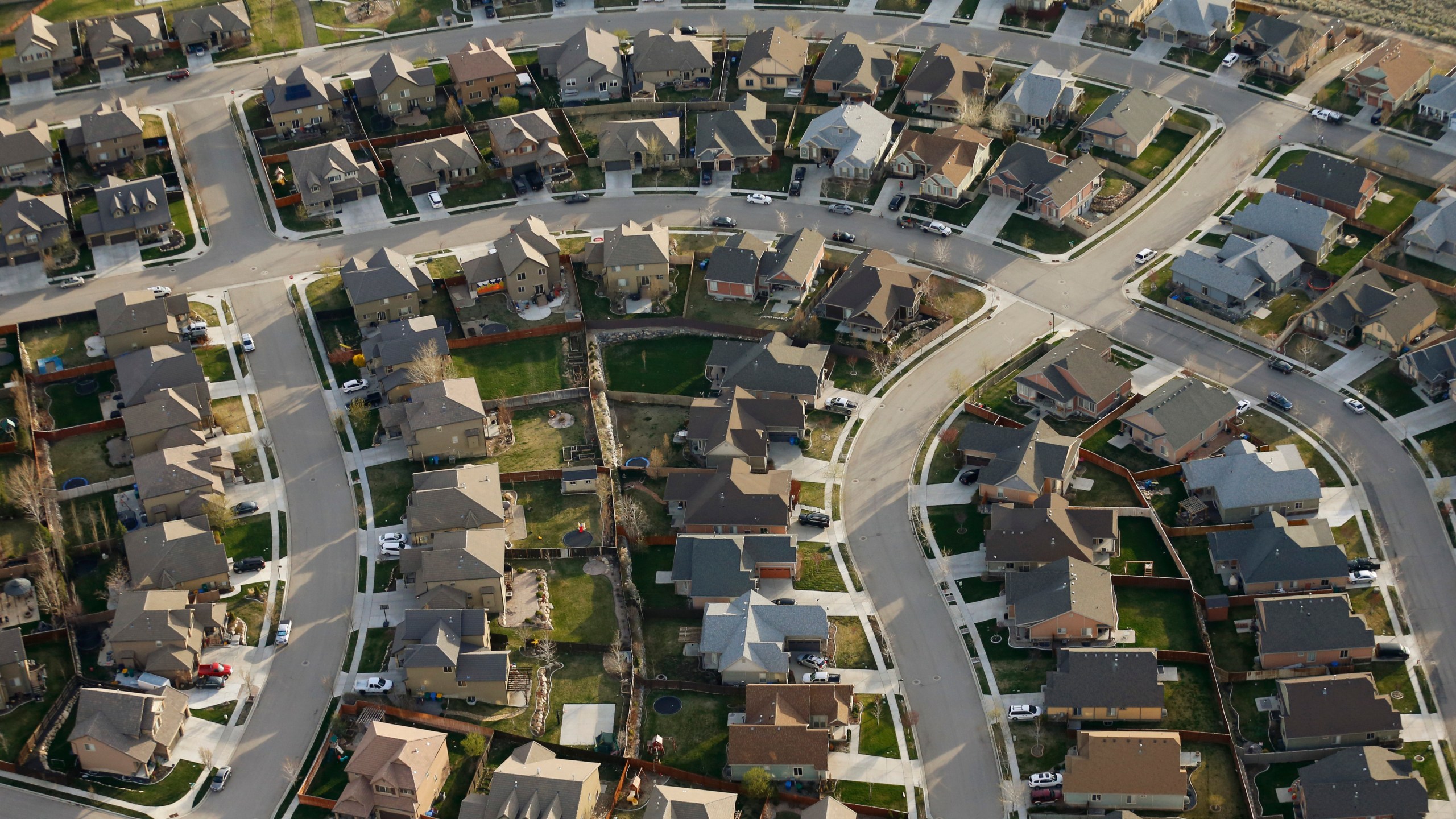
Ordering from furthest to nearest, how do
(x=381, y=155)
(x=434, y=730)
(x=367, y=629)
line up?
(x=381, y=155), (x=367, y=629), (x=434, y=730)

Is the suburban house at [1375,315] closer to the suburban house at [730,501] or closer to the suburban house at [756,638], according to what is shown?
the suburban house at [730,501]

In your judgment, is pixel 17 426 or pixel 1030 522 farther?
pixel 17 426

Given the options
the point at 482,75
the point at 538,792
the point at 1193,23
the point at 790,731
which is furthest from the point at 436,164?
the point at 1193,23

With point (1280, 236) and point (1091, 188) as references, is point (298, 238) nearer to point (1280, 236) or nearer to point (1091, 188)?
point (1091, 188)

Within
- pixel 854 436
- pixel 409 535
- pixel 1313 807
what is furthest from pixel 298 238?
pixel 1313 807

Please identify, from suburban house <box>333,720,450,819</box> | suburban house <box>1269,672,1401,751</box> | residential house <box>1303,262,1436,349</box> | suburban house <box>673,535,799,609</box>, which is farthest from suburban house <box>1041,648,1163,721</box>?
residential house <box>1303,262,1436,349</box>

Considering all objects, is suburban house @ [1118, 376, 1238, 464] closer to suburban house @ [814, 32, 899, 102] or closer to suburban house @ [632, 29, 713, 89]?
suburban house @ [814, 32, 899, 102]

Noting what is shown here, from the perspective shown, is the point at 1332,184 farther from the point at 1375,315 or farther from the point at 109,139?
the point at 109,139
